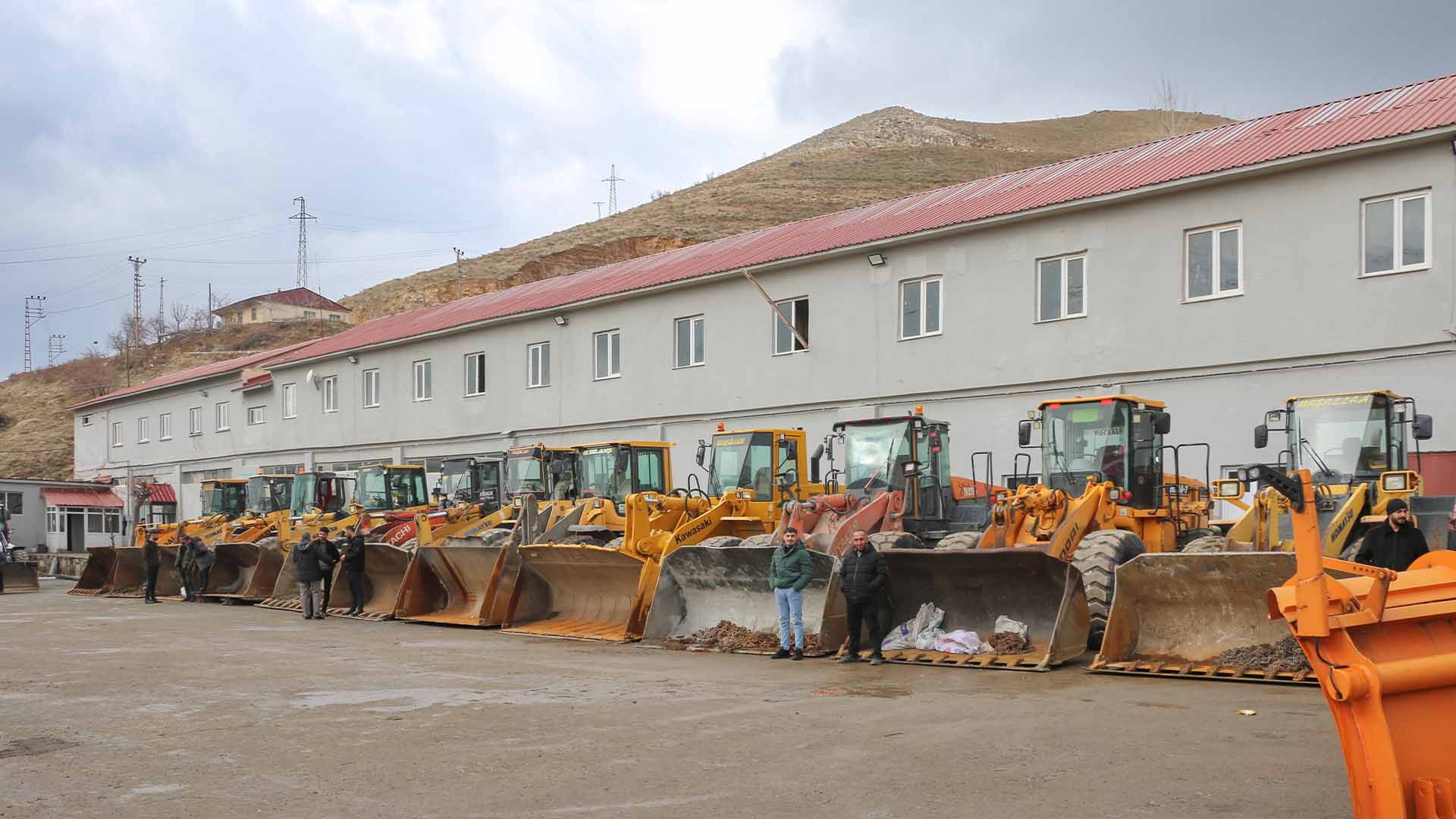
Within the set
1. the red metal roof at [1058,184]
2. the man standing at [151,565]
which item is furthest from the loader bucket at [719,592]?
the man standing at [151,565]

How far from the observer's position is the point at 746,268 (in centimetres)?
2838

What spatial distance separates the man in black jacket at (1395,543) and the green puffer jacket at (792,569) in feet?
17.6

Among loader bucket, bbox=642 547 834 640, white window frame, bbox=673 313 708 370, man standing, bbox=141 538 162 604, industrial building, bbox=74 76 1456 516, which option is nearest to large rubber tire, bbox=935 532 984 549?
loader bucket, bbox=642 547 834 640

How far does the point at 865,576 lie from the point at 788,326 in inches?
600

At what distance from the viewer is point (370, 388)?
1623 inches

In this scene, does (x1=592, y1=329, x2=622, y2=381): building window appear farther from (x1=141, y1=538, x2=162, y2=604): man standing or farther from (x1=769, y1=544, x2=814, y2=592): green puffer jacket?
(x1=769, y1=544, x2=814, y2=592): green puffer jacket

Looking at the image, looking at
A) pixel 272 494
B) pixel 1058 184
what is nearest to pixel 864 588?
pixel 1058 184

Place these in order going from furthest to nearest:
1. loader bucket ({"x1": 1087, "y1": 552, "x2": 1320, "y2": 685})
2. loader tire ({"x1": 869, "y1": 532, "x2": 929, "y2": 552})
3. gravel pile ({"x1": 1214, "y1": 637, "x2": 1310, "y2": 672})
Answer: loader tire ({"x1": 869, "y1": 532, "x2": 929, "y2": 552})
loader bucket ({"x1": 1087, "y1": 552, "x2": 1320, "y2": 685})
gravel pile ({"x1": 1214, "y1": 637, "x2": 1310, "y2": 672})

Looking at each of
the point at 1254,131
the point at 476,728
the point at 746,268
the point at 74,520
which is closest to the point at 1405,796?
the point at 476,728

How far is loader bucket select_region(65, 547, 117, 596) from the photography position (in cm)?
2950

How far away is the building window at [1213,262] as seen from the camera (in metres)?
20.5

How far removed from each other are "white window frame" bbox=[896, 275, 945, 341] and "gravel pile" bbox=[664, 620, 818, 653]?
11288mm

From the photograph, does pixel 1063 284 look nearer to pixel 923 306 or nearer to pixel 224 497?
pixel 923 306

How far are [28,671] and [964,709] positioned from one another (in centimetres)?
978
